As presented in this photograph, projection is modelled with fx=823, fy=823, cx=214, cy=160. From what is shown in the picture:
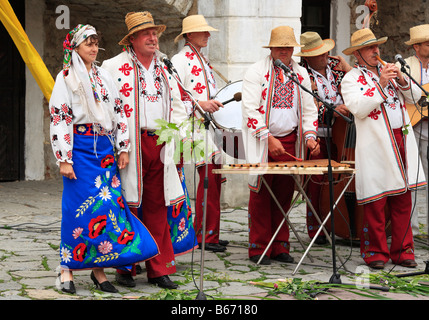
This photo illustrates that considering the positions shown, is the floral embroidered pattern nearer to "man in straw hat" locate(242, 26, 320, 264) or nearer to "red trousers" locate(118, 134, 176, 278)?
"red trousers" locate(118, 134, 176, 278)

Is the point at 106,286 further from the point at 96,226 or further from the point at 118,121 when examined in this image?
the point at 118,121

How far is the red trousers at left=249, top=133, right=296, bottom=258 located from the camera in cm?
652

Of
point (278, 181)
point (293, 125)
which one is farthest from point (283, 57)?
point (278, 181)

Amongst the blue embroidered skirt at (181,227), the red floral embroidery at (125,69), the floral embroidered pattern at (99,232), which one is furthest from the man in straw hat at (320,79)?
the floral embroidered pattern at (99,232)

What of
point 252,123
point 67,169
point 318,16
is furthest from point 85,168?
point 318,16

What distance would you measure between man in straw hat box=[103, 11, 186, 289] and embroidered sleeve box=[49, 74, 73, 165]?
0.47 meters

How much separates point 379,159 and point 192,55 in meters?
1.79

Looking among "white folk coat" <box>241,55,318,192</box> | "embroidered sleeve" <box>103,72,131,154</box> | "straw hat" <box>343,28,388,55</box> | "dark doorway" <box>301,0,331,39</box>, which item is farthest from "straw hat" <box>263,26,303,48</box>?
"dark doorway" <box>301,0,331,39</box>

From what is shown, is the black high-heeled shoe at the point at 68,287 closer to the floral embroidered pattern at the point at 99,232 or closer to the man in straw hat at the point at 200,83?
the floral embroidered pattern at the point at 99,232

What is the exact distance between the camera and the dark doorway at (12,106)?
10.4 metres

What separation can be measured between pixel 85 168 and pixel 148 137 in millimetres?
564

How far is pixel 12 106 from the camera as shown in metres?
10.5

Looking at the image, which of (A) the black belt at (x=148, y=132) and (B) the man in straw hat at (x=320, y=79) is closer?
(A) the black belt at (x=148, y=132)

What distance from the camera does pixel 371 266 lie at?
6.42m
